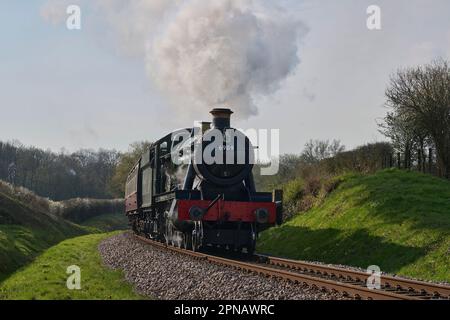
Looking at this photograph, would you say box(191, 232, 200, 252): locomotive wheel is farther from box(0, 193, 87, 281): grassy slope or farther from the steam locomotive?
box(0, 193, 87, 281): grassy slope

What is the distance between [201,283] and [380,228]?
28.8 feet

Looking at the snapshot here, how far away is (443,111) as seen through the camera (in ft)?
96.4

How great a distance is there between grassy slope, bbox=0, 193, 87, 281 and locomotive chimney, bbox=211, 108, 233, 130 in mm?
7526

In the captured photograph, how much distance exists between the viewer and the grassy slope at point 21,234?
17.9 metres

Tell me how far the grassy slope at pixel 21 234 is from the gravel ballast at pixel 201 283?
435cm

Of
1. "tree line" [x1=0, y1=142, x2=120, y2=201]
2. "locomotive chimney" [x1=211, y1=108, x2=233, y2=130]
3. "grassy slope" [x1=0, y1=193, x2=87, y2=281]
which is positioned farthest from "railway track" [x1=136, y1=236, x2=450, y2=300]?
"tree line" [x1=0, y1=142, x2=120, y2=201]

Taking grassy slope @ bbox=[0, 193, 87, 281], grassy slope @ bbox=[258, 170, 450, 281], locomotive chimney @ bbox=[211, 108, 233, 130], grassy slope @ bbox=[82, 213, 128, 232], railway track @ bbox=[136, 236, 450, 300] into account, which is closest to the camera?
railway track @ bbox=[136, 236, 450, 300]

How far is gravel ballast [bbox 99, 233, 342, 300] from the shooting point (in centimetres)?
995

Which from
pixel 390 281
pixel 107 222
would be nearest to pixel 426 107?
pixel 390 281

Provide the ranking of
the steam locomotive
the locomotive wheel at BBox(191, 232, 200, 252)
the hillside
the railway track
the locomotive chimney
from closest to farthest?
1. the railway track
2. the steam locomotive
3. the locomotive wheel at BBox(191, 232, 200, 252)
4. the locomotive chimney
5. the hillside

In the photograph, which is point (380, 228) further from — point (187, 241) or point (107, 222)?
point (107, 222)

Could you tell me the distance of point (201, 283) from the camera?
11.3m

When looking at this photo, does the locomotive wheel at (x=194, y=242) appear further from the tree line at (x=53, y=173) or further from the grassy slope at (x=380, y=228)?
the tree line at (x=53, y=173)
